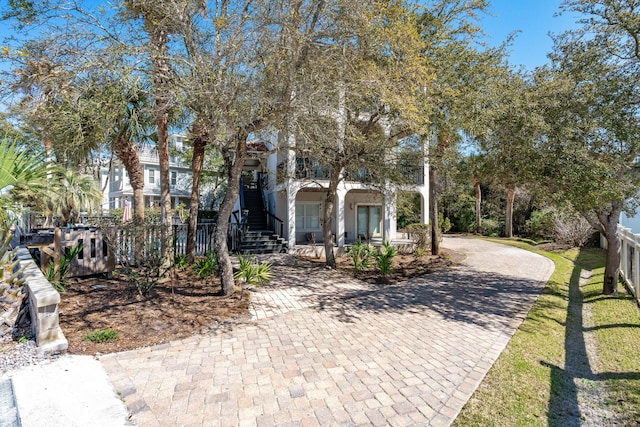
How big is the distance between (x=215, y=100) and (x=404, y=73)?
4315mm

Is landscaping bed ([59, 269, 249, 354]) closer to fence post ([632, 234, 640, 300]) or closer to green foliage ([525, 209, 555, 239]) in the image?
fence post ([632, 234, 640, 300])

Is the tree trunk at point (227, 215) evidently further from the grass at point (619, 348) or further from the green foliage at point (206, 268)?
the grass at point (619, 348)

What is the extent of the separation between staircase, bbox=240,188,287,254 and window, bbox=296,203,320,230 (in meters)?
1.94

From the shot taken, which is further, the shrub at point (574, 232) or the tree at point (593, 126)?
the shrub at point (574, 232)

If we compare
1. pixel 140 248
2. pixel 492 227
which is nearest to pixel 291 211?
pixel 140 248

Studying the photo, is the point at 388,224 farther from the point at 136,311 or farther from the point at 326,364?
the point at 326,364

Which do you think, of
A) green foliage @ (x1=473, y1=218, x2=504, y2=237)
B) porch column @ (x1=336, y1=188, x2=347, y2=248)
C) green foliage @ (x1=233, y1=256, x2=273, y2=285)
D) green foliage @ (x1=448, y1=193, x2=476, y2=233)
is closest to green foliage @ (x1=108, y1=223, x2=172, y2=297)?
green foliage @ (x1=233, y1=256, x2=273, y2=285)

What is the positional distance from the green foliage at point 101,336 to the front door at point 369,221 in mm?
16414

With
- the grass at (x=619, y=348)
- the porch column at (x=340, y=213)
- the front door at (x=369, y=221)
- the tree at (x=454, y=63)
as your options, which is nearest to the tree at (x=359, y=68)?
the tree at (x=454, y=63)

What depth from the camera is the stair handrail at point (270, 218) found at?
17.4 m

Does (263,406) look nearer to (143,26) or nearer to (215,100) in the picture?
(215,100)

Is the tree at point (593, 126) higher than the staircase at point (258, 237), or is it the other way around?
the tree at point (593, 126)

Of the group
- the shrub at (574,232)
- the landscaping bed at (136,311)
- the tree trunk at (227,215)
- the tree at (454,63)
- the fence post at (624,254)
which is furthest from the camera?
the shrub at (574,232)

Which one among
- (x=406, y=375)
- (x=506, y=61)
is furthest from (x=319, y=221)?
(x=406, y=375)
